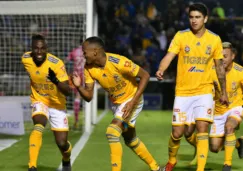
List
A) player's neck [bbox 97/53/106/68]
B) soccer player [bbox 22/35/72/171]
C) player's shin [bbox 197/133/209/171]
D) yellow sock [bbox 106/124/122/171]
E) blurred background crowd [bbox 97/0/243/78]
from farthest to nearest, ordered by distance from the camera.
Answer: blurred background crowd [bbox 97/0/243/78] < soccer player [bbox 22/35/72/171] < player's shin [bbox 197/133/209/171] < player's neck [bbox 97/53/106/68] < yellow sock [bbox 106/124/122/171]

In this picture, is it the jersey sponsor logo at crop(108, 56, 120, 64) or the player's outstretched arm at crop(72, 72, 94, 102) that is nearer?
the player's outstretched arm at crop(72, 72, 94, 102)

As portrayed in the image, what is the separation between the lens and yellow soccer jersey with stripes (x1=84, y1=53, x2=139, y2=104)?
27.0ft

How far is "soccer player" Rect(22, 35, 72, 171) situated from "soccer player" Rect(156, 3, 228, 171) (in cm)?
155

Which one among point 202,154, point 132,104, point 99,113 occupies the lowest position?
point 99,113

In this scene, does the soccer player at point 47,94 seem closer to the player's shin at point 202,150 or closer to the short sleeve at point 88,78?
the short sleeve at point 88,78

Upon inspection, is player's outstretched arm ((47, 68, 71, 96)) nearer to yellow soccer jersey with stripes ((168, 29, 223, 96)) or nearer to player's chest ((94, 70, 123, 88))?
player's chest ((94, 70, 123, 88))

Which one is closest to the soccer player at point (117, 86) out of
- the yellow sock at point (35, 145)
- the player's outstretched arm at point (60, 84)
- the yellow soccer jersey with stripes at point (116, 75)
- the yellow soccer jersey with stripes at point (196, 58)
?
the yellow soccer jersey with stripes at point (116, 75)

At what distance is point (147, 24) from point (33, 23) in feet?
23.1

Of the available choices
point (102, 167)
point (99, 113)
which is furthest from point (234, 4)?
point (102, 167)

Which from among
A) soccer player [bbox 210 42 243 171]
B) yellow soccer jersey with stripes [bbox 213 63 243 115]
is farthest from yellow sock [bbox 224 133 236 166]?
yellow soccer jersey with stripes [bbox 213 63 243 115]

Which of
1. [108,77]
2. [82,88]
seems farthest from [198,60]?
[82,88]

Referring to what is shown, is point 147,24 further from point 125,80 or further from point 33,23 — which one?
point 125,80

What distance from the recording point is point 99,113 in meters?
21.2

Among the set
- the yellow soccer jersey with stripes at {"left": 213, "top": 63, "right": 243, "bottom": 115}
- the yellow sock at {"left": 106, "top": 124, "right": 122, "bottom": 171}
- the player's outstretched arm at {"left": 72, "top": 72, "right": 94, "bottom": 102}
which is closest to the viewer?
the player's outstretched arm at {"left": 72, "top": 72, "right": 94, "bottom": 102}
